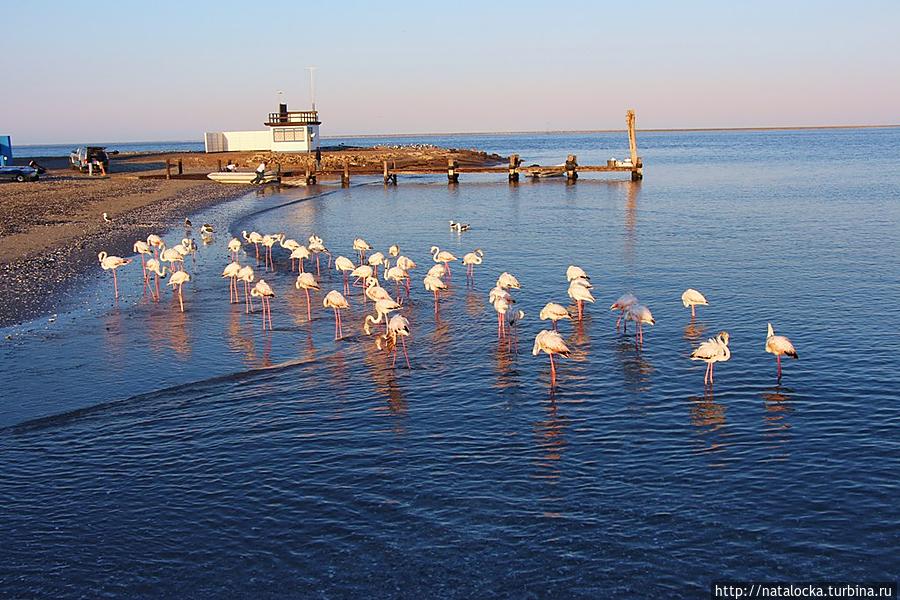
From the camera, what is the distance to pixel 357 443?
39.4ft

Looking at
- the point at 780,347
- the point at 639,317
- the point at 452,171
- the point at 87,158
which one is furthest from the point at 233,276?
the point at 87,158

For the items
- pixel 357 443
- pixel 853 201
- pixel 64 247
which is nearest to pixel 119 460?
pixel 357 443

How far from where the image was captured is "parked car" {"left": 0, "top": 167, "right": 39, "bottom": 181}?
5744cm

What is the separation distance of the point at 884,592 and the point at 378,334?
37.3ft

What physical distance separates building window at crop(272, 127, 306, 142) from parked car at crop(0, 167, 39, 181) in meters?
30.5

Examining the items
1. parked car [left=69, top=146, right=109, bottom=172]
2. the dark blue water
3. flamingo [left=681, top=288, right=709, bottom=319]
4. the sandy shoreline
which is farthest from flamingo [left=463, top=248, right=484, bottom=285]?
parked car [left=69, top=146, right=109, bottom=172]

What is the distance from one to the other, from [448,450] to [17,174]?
56.3m

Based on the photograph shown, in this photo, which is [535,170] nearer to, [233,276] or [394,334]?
[233,276]

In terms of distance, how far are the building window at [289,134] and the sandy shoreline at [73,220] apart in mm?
9341

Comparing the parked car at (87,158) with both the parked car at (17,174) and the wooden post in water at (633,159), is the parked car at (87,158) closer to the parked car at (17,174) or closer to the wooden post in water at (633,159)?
the parked car at (17,174)

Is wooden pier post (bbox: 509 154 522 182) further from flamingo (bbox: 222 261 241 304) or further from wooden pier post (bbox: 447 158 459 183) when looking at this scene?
flamingo (bbox: 222 261 241 304)

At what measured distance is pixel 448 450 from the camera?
462 inches

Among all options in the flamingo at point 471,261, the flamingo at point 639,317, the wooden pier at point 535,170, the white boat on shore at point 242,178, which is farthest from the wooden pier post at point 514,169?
the flamingo at point 639,317

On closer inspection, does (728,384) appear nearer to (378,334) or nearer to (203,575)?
(378,334)
